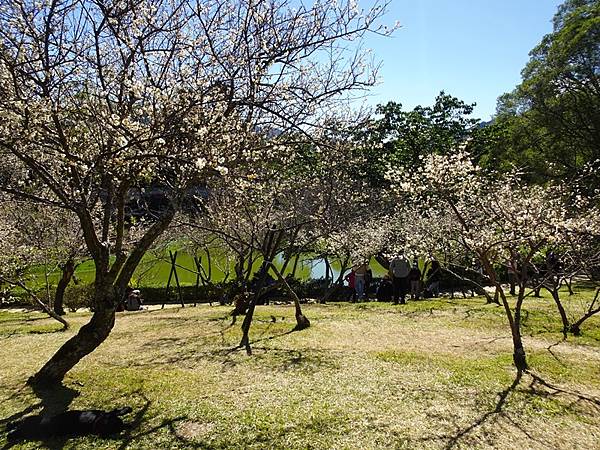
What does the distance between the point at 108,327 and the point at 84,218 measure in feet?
4.50

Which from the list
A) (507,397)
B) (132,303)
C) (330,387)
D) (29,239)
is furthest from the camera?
(132,303)

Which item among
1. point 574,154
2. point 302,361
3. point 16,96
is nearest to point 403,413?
point 302,361

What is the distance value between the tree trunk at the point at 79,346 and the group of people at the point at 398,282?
8551mm

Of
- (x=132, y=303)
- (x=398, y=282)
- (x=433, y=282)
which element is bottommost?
(x=132, y=303)

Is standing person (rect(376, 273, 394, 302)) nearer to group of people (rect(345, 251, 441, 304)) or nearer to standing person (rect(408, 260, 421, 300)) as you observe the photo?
group of people (rect(345, 251, 441, 304))

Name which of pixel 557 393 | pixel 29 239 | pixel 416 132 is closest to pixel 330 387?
pixel 557 393

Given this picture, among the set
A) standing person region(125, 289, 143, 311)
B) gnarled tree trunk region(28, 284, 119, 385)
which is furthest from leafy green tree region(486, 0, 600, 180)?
gnarled tree trunk region(28, 284, 119, 385)

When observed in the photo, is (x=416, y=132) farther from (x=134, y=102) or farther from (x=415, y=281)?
(x=134, y=102)

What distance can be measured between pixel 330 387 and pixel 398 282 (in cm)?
843

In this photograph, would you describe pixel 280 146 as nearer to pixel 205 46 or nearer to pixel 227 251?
pixel 205 46

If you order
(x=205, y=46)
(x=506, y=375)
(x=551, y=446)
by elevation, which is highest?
(x=205, y=46)

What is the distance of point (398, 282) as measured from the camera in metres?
13.7

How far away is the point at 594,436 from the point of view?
176 inches

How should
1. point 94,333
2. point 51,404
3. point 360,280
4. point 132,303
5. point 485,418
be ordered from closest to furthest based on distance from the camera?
point 485,418
point 51,404
point 94,333
point 132,303
point 360,280
